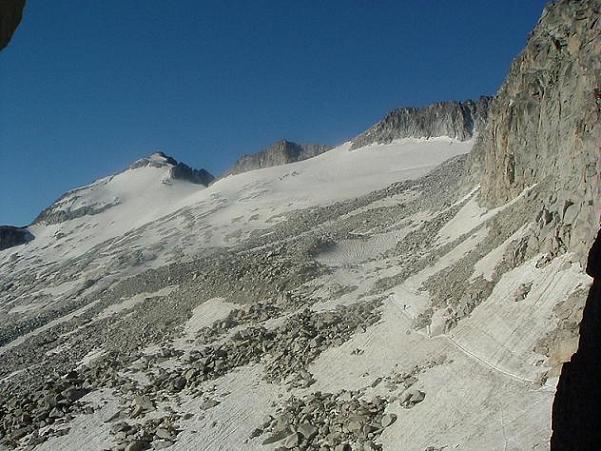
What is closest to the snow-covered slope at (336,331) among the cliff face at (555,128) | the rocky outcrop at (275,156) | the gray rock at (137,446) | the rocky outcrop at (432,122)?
the gray rock at (137,446)

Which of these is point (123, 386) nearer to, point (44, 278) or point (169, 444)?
point (169, 444)

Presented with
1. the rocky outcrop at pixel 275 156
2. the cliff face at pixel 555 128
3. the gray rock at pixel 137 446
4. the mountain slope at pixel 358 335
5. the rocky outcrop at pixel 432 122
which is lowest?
the gray rock at pixel 137 446

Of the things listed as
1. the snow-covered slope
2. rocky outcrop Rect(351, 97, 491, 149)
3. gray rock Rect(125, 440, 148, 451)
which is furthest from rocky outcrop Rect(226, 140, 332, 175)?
gray rock Rect(125, 440, 148, 451)

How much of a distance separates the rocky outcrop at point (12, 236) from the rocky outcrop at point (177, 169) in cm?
4629

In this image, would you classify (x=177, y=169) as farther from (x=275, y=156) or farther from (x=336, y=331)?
(x=336, y=331)

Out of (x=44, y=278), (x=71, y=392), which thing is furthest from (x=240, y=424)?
(x=44, y=278)

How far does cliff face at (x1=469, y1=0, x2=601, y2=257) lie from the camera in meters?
18.1

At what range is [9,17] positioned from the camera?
246 inches

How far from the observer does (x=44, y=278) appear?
3263 inches

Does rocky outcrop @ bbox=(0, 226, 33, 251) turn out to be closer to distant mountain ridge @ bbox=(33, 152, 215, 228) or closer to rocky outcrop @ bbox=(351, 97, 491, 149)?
distant mountain ridge @ bbox=(33, 152, 215, 228)

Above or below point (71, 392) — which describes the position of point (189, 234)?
above

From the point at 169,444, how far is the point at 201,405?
2.91m

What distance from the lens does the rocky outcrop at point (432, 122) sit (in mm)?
120438

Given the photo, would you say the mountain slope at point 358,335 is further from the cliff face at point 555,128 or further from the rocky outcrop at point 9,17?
the rocky outcrop at point 9,17
